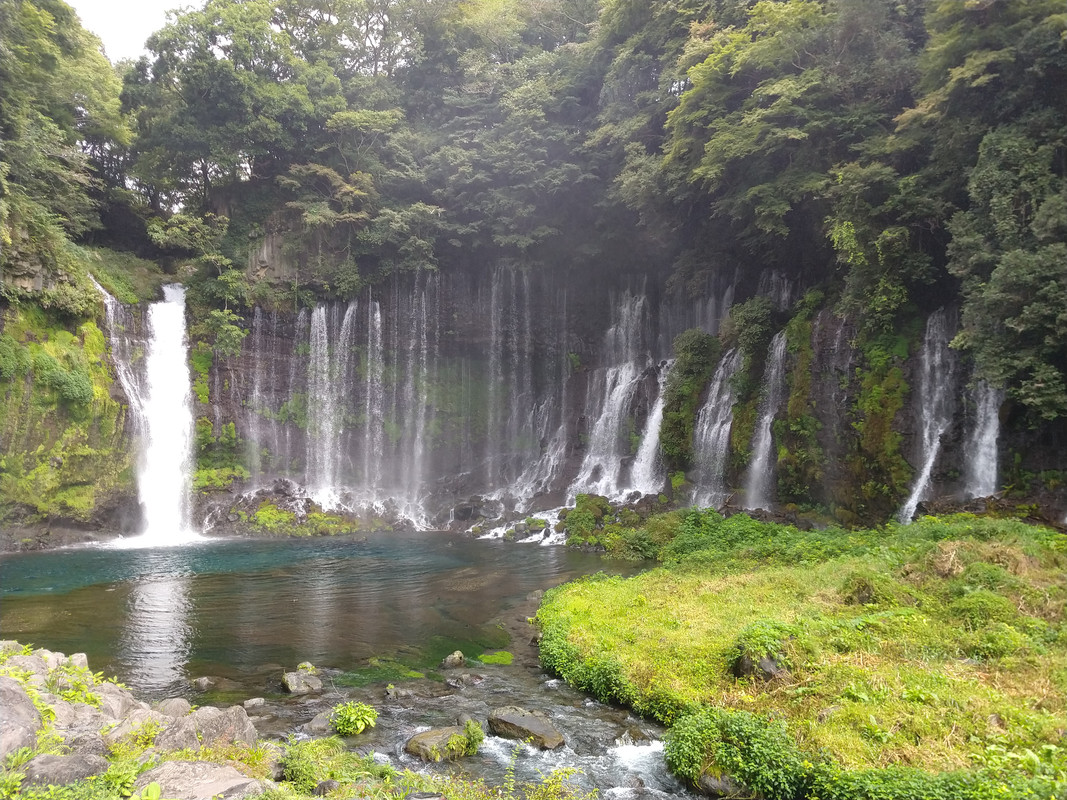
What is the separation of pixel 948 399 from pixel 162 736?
61.6ft

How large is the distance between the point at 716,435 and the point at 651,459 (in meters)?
3.78

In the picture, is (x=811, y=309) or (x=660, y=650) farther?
(x=811, y=309)

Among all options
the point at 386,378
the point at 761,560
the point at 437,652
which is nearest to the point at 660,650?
the point at 437,652

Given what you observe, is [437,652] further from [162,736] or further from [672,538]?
[672,538]

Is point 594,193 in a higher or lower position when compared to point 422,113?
lower

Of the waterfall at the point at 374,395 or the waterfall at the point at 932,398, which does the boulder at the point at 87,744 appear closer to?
the waterfall at the point at 932,398

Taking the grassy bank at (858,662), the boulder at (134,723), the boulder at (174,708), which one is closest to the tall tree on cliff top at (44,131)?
the boulder at (174,708)

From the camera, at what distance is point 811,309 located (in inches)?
859

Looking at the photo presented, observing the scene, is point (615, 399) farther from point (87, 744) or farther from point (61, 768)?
point (61, 768)

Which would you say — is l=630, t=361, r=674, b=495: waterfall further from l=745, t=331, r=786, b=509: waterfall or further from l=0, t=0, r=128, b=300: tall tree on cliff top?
l=0, t=0, r=128, b=300: tall tree on cliff top

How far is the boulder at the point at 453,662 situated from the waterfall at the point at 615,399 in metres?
16.3

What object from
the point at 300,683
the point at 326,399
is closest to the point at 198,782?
the point at 300,683

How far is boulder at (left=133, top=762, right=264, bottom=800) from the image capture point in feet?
16.3

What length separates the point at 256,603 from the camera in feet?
47.1
